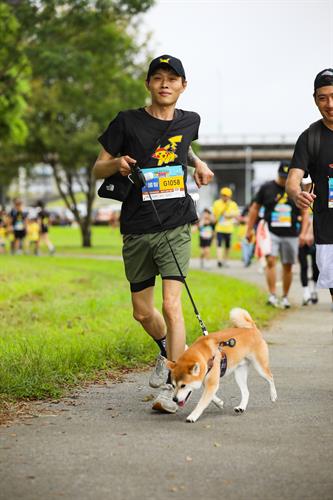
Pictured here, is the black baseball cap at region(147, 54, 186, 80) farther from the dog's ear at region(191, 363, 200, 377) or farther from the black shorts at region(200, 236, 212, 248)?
the black shorts at region(200, 236, 212, 248)

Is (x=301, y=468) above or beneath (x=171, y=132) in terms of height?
beneath

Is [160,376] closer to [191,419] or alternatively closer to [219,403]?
[219,403]

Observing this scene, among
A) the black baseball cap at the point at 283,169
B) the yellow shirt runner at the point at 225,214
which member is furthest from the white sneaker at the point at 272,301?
the yellow shirt runner at the point at 225,214

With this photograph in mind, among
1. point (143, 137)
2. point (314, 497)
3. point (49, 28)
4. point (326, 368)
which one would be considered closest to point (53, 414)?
point (143, 137)

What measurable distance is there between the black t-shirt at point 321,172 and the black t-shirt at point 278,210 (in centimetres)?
705

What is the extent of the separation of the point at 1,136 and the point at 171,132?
22909 millimetres

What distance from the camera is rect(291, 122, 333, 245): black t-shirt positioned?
22.0 ft

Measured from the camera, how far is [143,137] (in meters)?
6.43

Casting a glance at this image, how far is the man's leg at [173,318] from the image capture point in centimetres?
650

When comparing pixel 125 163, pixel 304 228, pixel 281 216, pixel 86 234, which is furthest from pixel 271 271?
pixel 86 234

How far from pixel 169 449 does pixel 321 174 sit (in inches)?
97.7

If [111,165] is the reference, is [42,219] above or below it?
below

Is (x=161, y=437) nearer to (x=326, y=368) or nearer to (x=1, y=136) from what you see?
(x=326, y=368)

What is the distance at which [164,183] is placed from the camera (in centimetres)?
645
